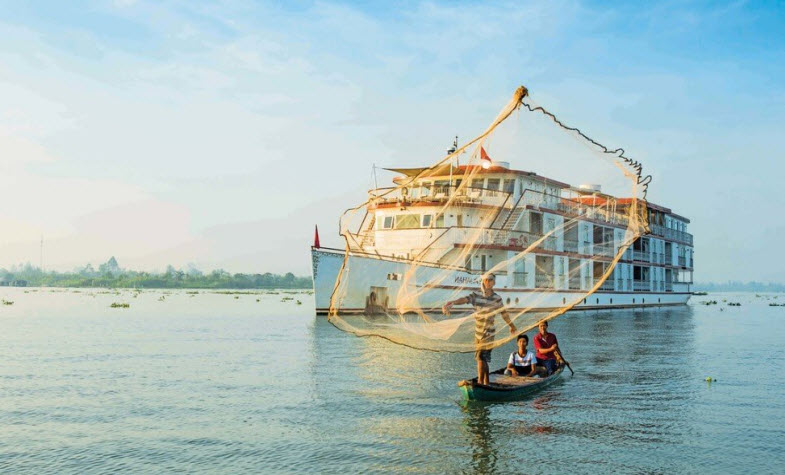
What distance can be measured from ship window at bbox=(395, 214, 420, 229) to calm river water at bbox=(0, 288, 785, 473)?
1536cm

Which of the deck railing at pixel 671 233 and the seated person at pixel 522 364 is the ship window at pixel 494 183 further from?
the seated person at pixel 522 364

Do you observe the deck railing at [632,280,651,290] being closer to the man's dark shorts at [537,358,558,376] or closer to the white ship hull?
the white ship hull

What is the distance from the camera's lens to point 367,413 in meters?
16.0

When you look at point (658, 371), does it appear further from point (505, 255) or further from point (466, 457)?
point (505, 255)

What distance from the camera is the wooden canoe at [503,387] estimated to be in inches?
647

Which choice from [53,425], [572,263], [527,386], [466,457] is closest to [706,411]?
[527,386]

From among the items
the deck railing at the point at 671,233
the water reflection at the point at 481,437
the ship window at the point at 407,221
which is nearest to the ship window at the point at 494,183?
the ship window at the point at 407,221

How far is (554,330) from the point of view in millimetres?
40250

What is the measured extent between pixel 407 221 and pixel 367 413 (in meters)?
29.0

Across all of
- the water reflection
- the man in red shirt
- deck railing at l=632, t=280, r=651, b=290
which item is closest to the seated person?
the man in red shirt

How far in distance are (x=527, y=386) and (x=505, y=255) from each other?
2912 centimetres

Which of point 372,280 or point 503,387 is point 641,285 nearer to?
point 372,280

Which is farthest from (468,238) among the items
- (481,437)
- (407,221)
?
(481,437)

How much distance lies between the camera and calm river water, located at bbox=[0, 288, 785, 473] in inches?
489
